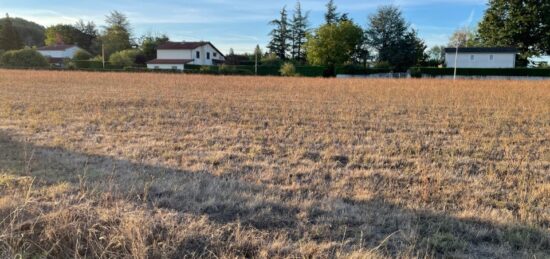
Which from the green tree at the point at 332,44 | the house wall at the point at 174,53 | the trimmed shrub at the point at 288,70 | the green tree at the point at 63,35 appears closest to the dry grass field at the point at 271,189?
the trimmed shrub at the point at 288,70

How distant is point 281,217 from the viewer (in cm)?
355

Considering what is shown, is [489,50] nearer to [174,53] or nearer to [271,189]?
[174,53]

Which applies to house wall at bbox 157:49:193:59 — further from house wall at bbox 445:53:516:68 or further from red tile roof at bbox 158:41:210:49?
house wall at bbox 445:53:516:68

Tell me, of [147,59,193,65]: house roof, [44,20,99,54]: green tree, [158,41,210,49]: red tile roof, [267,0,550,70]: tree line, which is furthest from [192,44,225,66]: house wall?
[44,20,99,54]: green tree

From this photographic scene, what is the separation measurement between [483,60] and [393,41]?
12.6m

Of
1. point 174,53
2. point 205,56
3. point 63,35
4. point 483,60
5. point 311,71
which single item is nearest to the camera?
point 311,71

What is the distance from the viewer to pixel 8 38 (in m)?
75.1

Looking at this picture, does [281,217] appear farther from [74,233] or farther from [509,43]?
[509,43]

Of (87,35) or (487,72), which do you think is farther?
(87,35)

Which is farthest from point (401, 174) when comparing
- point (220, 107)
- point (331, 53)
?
point (331, 53)

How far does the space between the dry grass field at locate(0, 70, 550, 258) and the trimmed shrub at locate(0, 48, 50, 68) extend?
48.2 metres

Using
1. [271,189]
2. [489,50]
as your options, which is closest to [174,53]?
[489,50]

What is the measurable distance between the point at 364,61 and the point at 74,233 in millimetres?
60903

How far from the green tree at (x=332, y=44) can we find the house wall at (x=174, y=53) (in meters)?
20.4
